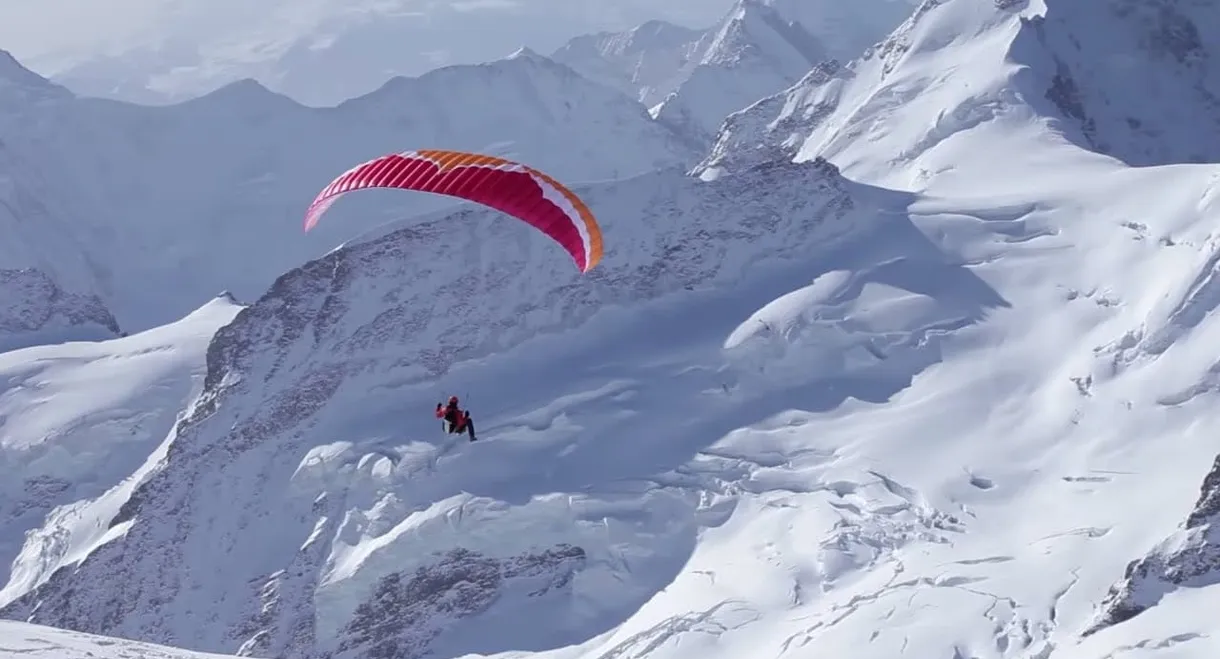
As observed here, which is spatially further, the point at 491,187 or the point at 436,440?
the point at 436,440

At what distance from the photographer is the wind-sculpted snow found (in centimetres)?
7194

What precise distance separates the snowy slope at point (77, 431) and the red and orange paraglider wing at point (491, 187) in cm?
5438

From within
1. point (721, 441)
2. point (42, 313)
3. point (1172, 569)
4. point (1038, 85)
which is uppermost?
point (1038, 85)

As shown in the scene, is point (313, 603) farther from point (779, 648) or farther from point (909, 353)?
point (909, 353)

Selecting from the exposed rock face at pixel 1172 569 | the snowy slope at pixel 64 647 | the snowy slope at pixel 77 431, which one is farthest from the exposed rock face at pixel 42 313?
the exposed rock face at pixel 1172 569

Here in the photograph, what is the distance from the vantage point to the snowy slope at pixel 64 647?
2010 inches

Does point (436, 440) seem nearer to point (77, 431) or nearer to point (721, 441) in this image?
point (721, 441)

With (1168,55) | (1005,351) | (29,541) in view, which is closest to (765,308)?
(1005,351)

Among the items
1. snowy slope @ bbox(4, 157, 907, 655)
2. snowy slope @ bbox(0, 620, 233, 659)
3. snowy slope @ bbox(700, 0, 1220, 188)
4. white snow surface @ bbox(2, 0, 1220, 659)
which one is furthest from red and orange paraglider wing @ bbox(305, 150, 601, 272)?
snowy slope @ bbox(700, 0, 1220, 188)

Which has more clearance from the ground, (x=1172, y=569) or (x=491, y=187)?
(x=491, y=187)

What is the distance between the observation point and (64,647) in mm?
53188

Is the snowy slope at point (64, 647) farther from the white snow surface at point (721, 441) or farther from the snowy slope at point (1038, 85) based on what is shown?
the snowy slope at point (1038, 85)

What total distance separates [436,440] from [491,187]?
3596 centimetres

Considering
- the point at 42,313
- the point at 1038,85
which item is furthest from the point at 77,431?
the point at 1038,85
